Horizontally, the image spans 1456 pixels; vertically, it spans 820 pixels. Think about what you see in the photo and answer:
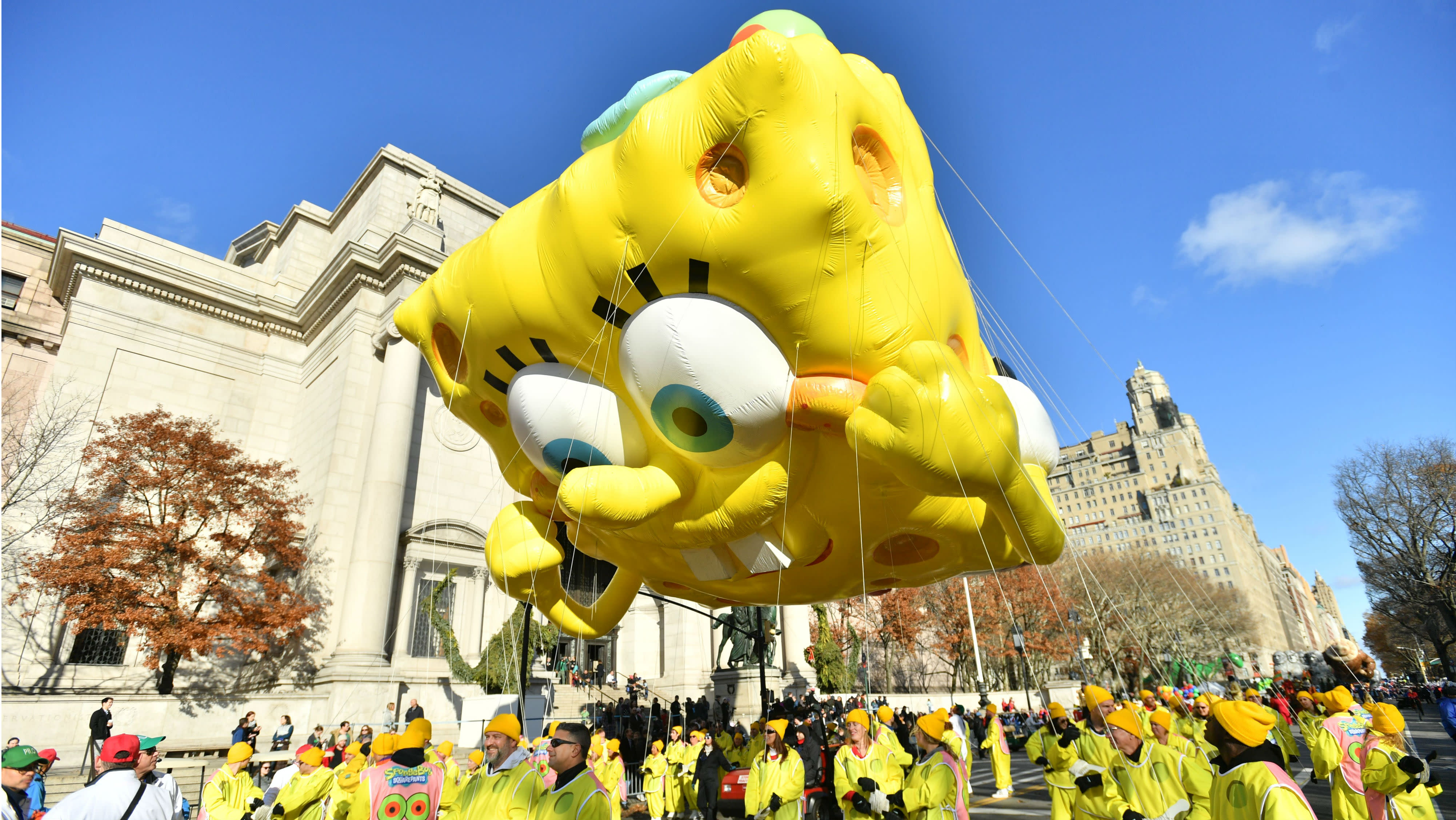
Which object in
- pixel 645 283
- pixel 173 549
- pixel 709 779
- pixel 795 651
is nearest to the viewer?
pixel 645 283

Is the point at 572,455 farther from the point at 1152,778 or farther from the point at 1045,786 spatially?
the point at 1045,786

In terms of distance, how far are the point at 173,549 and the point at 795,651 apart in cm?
2122

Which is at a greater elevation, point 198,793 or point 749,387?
point 749,387

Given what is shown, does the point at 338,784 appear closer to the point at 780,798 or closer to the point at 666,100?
the point at 780,798

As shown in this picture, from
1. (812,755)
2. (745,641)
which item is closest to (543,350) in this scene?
(812,755)

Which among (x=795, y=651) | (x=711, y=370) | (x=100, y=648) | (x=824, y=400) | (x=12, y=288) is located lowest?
(x=795, y=651)

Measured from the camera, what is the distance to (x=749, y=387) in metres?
4.61

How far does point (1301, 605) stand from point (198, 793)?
152590mm

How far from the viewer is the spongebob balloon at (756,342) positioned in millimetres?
4320

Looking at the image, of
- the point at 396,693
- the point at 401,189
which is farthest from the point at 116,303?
the point at 396,693

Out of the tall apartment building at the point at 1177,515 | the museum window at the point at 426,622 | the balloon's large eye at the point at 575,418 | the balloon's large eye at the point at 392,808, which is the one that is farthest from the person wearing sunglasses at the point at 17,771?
the tall apartment building at the point at 1177,515

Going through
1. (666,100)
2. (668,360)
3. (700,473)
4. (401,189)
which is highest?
(401,189)

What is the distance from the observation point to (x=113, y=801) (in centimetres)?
452

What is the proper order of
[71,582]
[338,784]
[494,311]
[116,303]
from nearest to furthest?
[494,311] < [338,784] < [71,582] < [116,303]
